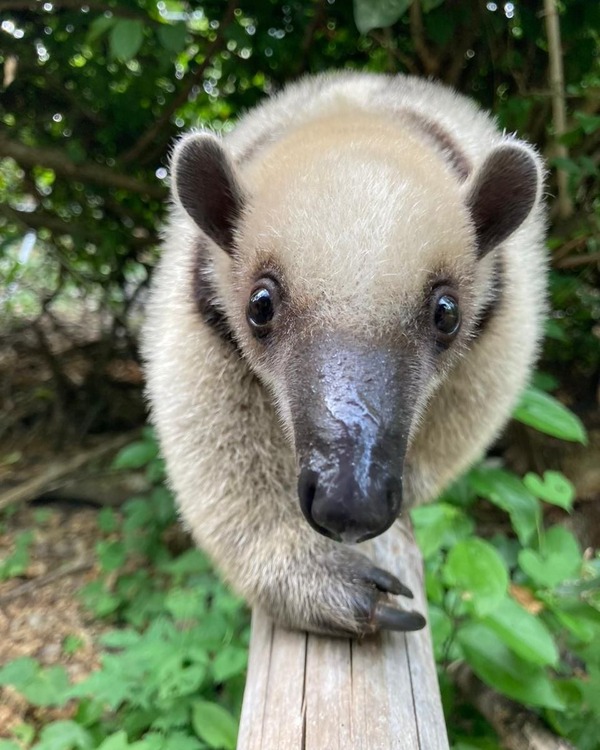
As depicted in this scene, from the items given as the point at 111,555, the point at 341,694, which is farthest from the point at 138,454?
the point at 341,694

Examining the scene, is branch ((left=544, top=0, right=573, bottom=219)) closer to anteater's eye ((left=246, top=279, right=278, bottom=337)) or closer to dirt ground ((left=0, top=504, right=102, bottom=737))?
anteater's eye ((left=246, top=279, right=278, bottom=337))

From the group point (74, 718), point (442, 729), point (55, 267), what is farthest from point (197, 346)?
point (55, 267)

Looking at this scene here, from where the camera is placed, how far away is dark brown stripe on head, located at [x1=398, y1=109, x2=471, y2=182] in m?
2.18

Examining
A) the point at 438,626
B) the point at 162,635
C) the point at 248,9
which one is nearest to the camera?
the point at 438,626

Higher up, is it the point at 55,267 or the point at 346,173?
the point at 346,173

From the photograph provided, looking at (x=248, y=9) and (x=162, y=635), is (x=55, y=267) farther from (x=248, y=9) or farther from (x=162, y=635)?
(x=162, y=635)

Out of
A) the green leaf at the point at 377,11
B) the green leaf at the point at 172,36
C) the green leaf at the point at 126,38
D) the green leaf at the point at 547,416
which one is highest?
the green leaf at the point at 377,11

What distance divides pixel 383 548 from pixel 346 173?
1.14m

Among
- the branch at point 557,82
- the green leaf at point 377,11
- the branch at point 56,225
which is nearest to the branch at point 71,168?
the branch at point 56,225

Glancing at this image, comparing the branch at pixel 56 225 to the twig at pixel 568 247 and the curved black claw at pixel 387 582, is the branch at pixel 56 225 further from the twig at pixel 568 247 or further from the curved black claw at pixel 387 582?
the curved black claw at pixel 387 582

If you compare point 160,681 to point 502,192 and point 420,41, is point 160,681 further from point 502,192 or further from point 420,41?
point 420,41

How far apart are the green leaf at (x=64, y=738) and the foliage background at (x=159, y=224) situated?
13 millimetres

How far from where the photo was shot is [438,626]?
220cm

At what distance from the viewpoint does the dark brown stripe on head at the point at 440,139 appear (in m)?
2.18
